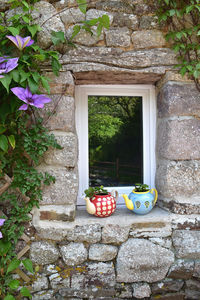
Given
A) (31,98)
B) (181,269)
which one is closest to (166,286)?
(181,269)

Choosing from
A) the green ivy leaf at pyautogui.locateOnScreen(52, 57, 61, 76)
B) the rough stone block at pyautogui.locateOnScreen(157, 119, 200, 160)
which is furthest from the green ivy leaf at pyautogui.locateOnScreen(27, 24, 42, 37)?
the rough stone block at pyautogui.locateOnScreen(157, 119, 200, 160)

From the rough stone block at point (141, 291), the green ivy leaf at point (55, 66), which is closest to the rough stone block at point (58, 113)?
the green ivy leaf at point (55, 66)

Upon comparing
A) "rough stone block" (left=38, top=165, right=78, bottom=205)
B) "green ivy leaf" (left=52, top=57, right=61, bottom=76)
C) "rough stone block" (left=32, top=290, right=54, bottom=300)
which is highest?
"green ivy leaf" (left=52, top=57, right=61, bottom=76)

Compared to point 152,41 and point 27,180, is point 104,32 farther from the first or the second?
point 27,180

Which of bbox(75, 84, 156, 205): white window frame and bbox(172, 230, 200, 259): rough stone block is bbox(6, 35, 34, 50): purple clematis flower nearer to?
bbox(75, 84, 156, 205): white window frame

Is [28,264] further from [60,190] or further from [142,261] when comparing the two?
[142,261]

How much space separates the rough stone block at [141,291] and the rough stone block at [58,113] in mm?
1097

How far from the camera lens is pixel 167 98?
5.05 feet

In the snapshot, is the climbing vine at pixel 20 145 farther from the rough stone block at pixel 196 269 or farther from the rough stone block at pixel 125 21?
the rough stone block at pixel 196 269

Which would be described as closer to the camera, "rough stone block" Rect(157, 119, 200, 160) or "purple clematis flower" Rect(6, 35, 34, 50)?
"purple clematis flower" Rect(6, 35, 34, 50)

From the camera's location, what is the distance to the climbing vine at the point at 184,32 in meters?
1.46

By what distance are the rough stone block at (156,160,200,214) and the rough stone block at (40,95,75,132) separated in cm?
71

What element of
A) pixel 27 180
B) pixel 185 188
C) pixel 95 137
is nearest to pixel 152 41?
pixel 95 137

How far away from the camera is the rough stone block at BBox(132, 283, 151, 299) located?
4.83ft
